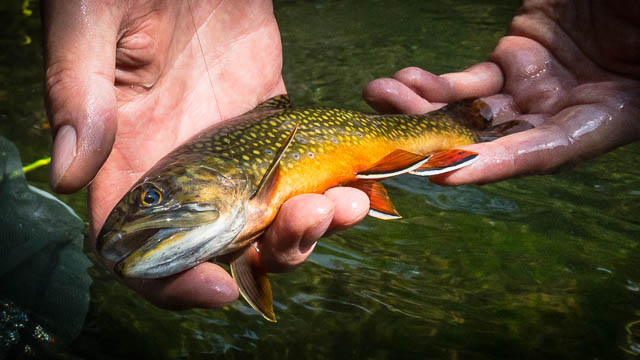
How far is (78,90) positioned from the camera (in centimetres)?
251

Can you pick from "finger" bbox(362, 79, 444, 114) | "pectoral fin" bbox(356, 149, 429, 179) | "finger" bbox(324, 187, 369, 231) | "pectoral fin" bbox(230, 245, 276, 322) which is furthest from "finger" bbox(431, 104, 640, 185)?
"pectoral fin" bbox(230, 245, 276, 322)

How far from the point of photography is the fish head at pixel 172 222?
8.28 feet

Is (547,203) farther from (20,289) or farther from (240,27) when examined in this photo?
(20,289)

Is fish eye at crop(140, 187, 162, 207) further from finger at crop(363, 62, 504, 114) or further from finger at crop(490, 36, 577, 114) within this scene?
finger at crop(490, 36, 577, 114)

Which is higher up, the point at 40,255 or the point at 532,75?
the point at 532,75

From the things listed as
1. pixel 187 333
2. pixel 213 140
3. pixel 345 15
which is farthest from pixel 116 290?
pixel 345 15

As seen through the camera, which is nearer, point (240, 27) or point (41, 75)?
point (240, 27)

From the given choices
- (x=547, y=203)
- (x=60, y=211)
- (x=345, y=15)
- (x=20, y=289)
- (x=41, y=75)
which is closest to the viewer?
(x=20, y=289)

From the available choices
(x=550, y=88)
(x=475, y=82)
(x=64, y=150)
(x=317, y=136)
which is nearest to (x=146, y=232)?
(x=64, y=150)

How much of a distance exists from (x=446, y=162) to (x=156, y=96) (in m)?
1.77

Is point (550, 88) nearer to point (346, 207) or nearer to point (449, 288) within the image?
point (449, 288)

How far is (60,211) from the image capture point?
4543 mm

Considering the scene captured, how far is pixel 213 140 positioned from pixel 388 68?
5338 millimetres

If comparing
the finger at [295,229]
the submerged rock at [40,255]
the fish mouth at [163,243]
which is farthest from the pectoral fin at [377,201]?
the submerged rock at [40,255]
